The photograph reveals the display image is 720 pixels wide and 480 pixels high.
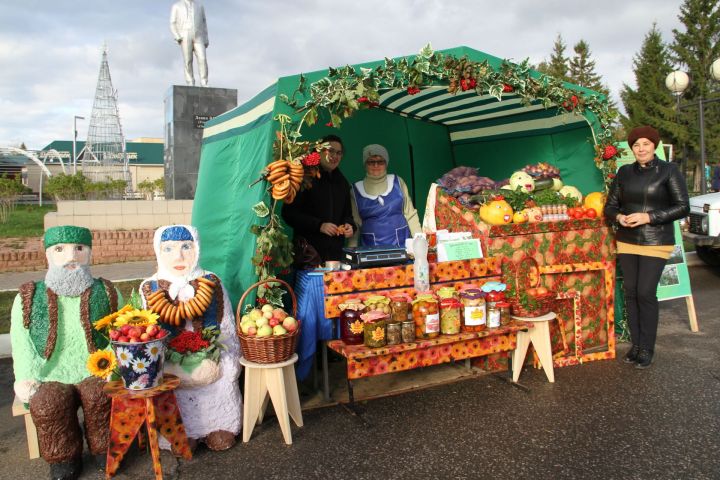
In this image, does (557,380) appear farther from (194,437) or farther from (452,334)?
(194,437)

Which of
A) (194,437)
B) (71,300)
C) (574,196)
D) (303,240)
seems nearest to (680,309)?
(574,196)

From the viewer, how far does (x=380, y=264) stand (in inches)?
173

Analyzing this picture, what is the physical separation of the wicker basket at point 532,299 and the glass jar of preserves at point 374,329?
131 centimetres

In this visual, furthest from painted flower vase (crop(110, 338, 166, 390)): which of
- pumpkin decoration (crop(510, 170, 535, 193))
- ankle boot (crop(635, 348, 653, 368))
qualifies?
ankle boot (crop(635, 348, 653, 368))

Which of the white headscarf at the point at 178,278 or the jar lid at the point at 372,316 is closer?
the white headscarf at the point at 178,278

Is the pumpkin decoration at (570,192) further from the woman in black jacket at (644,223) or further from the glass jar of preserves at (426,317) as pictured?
the glass jar of preserves at (426,317)

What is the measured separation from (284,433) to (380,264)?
4.92 feet

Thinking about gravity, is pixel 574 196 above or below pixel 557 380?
above

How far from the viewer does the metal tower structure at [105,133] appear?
119ft

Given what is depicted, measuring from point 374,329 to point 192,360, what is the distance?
1.24m

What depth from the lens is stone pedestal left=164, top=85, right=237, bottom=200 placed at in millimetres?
12391

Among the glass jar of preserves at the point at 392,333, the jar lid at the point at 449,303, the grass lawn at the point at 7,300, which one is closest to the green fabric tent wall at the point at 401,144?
the glass jar of preserves at the point at 392,333

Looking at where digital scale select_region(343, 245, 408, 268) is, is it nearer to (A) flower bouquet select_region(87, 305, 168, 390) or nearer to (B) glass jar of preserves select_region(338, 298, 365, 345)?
(B) glass jar of preserves select_region(338, 298, 365, 345)

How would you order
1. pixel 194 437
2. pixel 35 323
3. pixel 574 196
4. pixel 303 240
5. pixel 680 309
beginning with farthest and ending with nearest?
pixel 680 309 < pixel 574 196 < pixel 303 240 < pixel 194 437 < pixel 35 323
